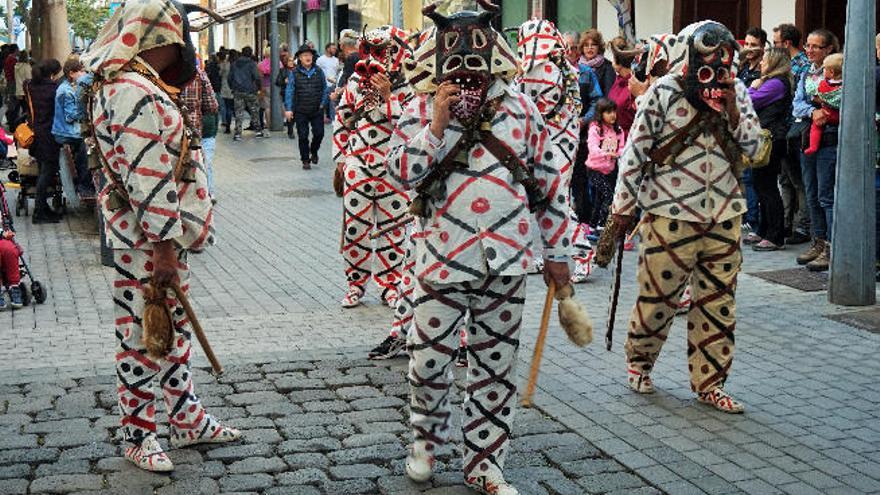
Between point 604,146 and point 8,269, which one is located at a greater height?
point 604,146

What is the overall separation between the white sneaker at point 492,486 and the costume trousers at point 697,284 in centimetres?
172

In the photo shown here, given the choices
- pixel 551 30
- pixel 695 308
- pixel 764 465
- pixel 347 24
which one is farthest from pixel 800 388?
pixel 347 24

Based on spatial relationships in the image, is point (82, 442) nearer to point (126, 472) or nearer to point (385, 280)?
point (126, 472)

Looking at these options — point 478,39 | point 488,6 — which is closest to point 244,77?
point 488,6

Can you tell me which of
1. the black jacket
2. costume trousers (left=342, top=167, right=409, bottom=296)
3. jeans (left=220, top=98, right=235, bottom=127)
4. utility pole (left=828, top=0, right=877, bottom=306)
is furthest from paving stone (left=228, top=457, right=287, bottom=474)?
jeans (left=220, top=98, right=235, bottom=127)

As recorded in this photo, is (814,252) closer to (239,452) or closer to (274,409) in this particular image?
(274,409)

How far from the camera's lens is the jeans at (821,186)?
10.5 metres

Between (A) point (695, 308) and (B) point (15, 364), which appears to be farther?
(B) point (15, 364)

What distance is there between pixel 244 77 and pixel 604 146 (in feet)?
54.7

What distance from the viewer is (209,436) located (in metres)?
5.83

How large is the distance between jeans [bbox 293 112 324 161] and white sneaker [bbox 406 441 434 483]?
15.0 m

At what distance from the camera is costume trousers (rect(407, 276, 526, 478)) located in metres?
5.09

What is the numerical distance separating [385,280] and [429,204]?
13.2 ft

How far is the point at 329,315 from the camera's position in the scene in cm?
903
